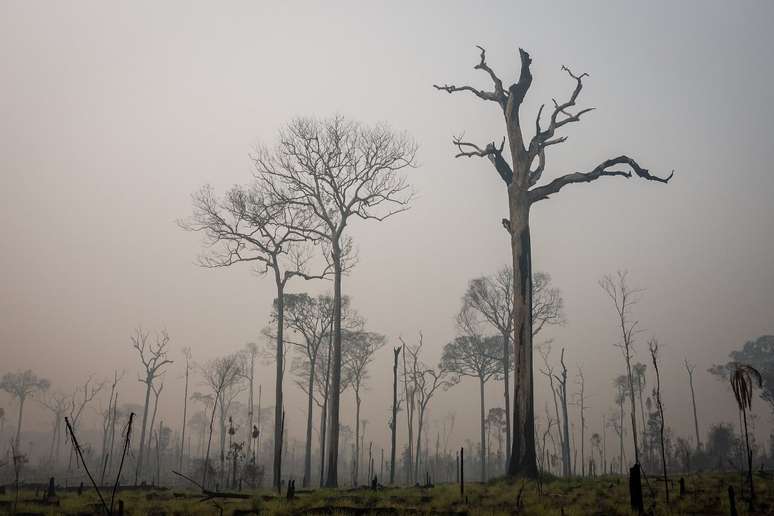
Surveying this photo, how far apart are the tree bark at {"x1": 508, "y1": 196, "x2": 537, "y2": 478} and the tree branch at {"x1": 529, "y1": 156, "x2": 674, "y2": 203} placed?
468 millimetres

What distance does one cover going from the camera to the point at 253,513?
814 cm

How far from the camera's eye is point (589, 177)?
15.5m

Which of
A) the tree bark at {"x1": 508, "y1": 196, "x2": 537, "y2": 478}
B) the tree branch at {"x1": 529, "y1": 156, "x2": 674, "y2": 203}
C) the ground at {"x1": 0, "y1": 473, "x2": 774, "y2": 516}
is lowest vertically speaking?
the ground at {"x1": 0, "y1": 473, "x2": 774, "y2": 516}

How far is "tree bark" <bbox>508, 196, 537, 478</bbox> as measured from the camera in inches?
523

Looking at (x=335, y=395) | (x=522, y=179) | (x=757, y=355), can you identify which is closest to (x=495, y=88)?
(x=522, y=179)

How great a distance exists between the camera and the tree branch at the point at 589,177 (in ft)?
49.6

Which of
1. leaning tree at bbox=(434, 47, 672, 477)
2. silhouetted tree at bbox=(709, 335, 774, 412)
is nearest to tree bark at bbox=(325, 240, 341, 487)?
leaning tree at bbox=(434, 47, 672, 477)

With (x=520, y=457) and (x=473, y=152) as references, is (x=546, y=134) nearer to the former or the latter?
(x=473, y=152)

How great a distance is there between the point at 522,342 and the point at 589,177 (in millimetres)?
5460

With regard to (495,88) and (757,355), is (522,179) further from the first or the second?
(757,355)

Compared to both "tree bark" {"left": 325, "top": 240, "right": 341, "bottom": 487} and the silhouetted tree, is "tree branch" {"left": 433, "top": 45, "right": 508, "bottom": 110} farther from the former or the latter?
the silhouetted tree

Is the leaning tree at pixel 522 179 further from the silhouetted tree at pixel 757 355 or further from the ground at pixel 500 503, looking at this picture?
the silhouetted tree at pixel 757 355

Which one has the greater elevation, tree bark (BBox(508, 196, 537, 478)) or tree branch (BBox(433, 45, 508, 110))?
tree branch (BBox(433, 45, 508, 110))

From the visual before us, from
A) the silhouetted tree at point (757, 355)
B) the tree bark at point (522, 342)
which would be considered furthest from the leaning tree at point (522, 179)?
the silhouetted tree at point (757, 355)
